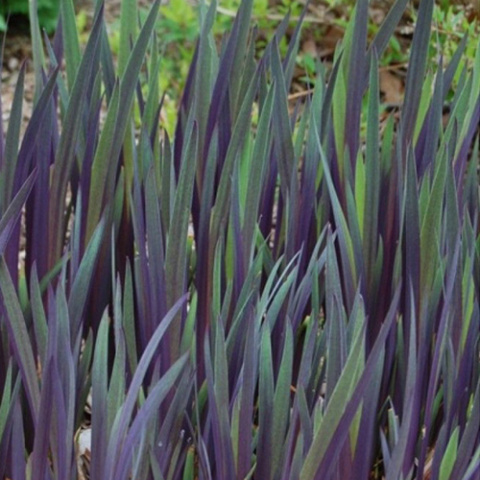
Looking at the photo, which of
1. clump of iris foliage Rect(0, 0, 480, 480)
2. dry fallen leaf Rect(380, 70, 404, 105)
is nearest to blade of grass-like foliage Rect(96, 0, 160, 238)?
clump of iris foliage Rect(0, 0, 480, 480)

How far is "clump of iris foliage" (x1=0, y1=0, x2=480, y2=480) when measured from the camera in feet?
2.46

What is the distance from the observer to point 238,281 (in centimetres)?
93

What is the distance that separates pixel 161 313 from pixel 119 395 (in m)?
0.13

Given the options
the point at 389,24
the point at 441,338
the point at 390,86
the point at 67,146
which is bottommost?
the point at 390,86

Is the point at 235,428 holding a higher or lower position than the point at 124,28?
Result: lower

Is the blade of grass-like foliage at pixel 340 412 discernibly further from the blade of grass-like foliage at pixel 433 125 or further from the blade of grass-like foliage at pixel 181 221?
the blade of grass-like foliage at pixel 433 125

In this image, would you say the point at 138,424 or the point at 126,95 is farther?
the point at 126,95

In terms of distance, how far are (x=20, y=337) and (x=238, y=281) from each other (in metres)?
0.22

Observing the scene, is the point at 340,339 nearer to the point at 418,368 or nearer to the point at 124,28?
the point at 418,368

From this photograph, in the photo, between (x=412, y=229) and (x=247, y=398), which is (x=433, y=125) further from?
(x=247, y=398)

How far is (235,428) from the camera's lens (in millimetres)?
778

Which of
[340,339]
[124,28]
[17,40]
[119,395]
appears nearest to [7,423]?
[119,395]

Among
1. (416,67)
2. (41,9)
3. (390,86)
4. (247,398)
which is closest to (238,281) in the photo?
(247,398)

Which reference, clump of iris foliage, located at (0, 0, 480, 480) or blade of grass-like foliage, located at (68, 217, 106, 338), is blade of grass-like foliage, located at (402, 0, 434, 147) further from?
blade of grass-like foliage, located at (68, 217, 106, 338)
